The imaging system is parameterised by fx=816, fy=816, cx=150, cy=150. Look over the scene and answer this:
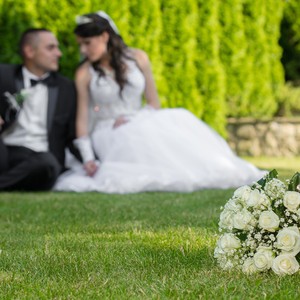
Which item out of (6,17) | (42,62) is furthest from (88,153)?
(6,17)

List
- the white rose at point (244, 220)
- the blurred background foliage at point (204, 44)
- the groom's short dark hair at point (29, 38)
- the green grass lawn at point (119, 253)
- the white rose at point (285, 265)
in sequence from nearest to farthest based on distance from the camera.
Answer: the green grass lawn at point (119, 253)
the white rose at point (285, 265)
the white rose at point (244, 220)
the groom's short dark hair at point (29, 38)
the blurred background foliage at point (204, 44)

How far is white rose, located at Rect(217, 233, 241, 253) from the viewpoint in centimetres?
288

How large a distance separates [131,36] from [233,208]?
613cm

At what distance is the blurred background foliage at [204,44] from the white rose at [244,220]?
5265mm

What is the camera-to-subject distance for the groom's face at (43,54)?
678 centimetres

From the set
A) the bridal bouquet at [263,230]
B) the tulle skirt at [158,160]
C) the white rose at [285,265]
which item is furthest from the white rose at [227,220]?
the tulle skirt at [158,160]

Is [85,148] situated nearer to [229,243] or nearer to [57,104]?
[57,104]

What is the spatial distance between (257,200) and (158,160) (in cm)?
377

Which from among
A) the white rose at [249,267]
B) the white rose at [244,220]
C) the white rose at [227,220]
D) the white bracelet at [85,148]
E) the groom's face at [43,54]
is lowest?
the white bracelet at [85,148]

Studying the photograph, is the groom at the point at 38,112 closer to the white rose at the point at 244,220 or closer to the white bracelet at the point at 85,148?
the white bracelet at the point at 85,148

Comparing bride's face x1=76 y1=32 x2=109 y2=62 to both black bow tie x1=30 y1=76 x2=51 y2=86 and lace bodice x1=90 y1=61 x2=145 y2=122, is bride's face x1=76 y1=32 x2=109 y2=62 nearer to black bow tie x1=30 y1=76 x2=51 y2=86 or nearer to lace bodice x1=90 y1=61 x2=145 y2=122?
lace bodice x1=90 y1=61 x2=145 y2=122

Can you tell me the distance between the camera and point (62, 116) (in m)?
6.88

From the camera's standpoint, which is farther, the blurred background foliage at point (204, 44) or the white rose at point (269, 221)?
the blurred background foliage at point (204, 44)

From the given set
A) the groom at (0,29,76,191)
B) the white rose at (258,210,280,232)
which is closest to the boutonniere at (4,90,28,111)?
the groom at (0,29,76,191)
